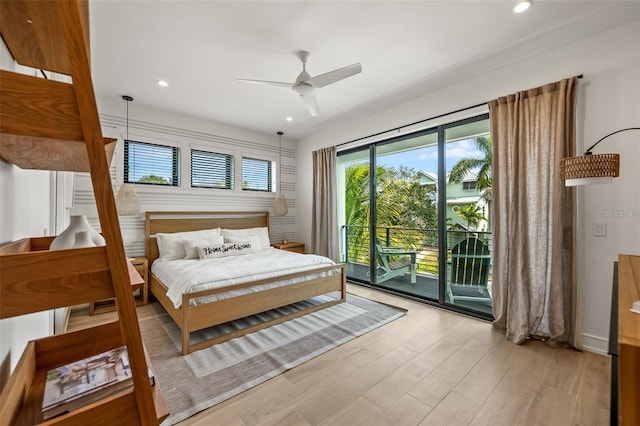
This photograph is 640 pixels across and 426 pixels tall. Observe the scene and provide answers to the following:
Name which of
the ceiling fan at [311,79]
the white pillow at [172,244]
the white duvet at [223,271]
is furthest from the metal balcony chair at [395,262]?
the white pillow at [172,244]

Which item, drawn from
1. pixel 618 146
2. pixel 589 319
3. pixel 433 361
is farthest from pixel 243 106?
pixel 589 319

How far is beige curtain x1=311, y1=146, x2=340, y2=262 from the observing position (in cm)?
475

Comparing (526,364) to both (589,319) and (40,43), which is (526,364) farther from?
(40,43)

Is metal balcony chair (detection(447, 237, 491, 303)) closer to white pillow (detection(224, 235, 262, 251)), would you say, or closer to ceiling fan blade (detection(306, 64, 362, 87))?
ceiling fan blade (detection(306, 64, 362, 87))

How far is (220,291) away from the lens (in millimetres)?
2527

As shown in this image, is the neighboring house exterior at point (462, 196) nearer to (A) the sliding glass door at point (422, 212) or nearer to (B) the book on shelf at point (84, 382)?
(A) the sliding glass door at point (422, 212)

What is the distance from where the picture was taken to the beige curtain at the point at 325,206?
475cm

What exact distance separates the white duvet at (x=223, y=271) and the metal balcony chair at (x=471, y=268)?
164 centimetres

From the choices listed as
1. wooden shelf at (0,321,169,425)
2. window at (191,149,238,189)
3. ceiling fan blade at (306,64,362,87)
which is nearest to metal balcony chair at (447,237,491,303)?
ceiling fan blade at (306,64,362,87)

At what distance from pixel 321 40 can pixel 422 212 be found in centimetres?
271

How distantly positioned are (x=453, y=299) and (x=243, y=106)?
395 centimetres

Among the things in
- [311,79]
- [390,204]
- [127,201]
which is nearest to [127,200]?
[127,201]

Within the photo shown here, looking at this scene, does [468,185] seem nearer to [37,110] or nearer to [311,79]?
[311,79]

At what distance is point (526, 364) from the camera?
2164 millimetres
